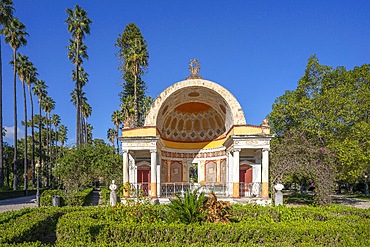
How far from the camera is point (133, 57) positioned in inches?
1168

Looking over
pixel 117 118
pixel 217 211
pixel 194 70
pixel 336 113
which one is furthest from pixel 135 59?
pixel 117 118

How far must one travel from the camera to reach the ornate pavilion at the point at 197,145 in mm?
20062

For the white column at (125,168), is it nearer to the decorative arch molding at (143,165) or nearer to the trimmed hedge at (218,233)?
the decorative arch molding at (143,165)

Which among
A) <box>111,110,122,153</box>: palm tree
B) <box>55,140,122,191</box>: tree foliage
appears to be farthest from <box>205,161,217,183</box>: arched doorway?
<box>111,110,122,153</box>: palm tree

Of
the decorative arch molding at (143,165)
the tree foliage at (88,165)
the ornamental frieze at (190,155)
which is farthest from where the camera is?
the ornamental frieze at (190,155)

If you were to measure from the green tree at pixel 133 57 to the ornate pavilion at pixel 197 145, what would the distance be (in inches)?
223

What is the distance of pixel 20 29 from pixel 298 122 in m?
35.9

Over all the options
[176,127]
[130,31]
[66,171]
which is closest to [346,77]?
[176,127]

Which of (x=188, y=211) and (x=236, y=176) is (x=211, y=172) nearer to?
(x=236, y=176)

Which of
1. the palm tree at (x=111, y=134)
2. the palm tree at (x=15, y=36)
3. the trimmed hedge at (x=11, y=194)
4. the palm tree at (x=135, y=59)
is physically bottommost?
the trimmed hedge at (x=11, y=194)

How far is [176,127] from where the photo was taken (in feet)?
91.9

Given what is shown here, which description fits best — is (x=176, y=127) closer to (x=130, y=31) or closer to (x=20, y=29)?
(x=130, y=31)

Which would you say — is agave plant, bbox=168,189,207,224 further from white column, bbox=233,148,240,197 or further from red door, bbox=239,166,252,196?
red door, bbox=239,166,252,196

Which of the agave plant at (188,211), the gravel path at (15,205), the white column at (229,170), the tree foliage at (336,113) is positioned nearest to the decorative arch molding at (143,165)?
the white column at (229,170)
